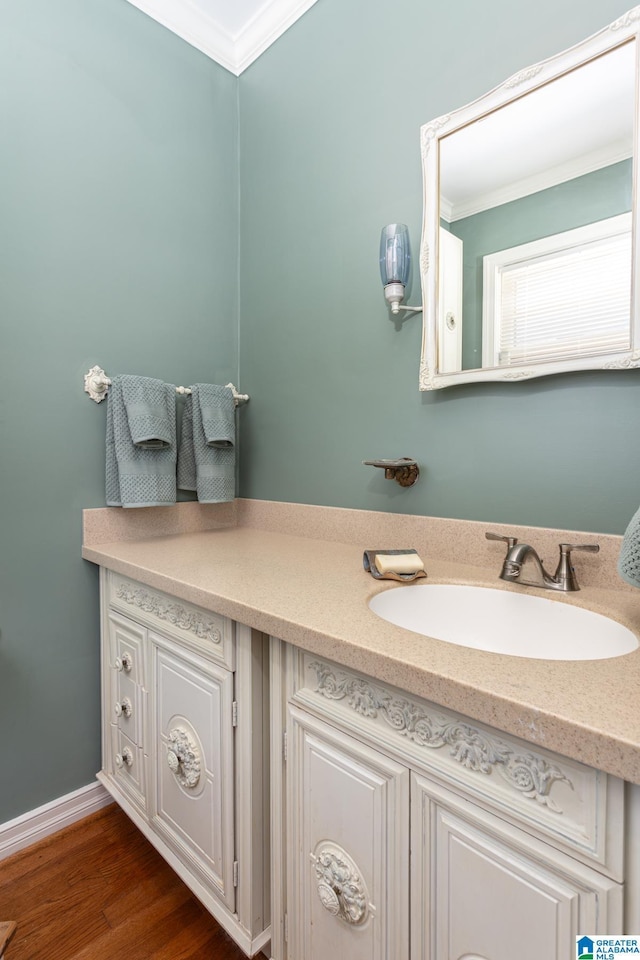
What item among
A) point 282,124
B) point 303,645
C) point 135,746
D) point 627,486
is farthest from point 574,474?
point 282,124

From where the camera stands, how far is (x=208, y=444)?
5.26ft

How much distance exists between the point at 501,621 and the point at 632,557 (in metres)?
0.33

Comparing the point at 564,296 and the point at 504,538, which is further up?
the point at 564,296

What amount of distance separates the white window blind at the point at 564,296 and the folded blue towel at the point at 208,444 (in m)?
0.93

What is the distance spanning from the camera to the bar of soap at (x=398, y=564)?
0.99m

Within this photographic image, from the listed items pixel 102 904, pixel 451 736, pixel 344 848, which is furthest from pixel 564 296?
pixel 102 904


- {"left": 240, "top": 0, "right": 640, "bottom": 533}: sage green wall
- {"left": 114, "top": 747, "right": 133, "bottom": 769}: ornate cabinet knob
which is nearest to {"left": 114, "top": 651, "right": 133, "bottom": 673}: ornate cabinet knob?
{"left": 114, "top": 747, "right": 133, "bottom": 769}: ornate cabinet knob

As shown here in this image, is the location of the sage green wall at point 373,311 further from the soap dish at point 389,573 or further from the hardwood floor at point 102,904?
the hardwood floor at point 102,904

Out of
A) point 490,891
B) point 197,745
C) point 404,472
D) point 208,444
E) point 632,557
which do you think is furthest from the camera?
point 208,444

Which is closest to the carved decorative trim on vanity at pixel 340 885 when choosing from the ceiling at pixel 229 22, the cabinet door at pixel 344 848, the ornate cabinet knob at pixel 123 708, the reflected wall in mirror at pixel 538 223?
the cabinet door at pixel 344 848

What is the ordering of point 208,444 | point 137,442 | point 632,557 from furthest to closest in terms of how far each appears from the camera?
point 208,444
point 137,442
point 632,557

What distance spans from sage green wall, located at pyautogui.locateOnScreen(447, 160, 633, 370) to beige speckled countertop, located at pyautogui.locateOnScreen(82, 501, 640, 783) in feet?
1.66

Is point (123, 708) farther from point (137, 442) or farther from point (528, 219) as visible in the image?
point (528, 219)

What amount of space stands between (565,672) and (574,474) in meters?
0.55
